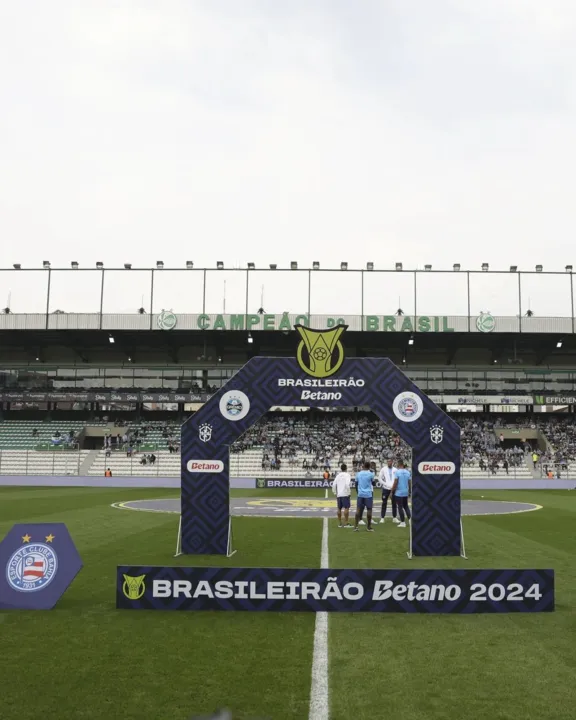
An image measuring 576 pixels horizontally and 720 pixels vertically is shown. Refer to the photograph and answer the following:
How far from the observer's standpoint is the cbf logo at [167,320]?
2413 inches

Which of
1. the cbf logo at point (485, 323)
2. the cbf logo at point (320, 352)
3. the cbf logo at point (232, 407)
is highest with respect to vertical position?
the cbf logo at point (485, 323)

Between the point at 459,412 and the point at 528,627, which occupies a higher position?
the point at 459,412

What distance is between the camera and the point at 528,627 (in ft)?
29.9

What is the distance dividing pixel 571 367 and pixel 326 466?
1217 inches

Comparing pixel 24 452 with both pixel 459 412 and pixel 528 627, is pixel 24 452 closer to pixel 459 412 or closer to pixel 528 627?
pixel 459 412

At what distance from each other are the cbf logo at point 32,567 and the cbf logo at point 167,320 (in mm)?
51959

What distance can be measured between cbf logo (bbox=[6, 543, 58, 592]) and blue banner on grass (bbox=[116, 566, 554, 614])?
1099 millimetres

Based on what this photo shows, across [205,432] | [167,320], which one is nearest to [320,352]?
[205,432]

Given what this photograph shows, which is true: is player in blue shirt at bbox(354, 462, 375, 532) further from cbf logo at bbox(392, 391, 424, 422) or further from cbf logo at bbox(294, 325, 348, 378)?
cbf logo at bbox(294, 325, 348, 378)

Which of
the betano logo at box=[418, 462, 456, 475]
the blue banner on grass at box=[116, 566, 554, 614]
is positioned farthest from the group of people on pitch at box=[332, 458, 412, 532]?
the blue banner on grass at box=[116, 566, 554, 614]

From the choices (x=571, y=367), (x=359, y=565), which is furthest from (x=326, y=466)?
(x=359, y=565)

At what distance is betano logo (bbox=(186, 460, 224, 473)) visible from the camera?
15.2 meters

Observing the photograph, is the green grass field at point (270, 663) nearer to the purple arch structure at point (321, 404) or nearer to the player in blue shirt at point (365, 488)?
the purple arch structure at point (321, 404)

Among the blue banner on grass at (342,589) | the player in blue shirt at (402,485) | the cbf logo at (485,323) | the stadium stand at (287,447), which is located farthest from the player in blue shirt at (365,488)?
the cbf logo at (485,323)
